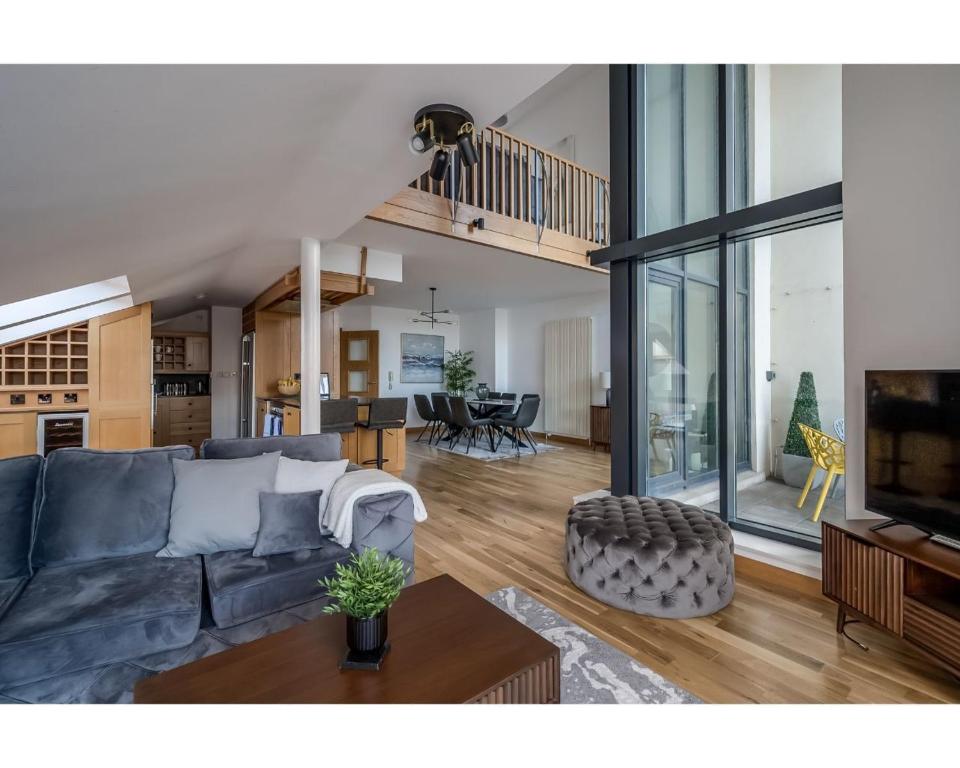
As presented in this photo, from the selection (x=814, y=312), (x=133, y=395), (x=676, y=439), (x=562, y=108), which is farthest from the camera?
(x=562, y=108)

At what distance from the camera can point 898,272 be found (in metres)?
2.19

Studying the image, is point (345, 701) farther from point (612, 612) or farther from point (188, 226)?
point (188, 226)

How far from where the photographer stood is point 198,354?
749 cm

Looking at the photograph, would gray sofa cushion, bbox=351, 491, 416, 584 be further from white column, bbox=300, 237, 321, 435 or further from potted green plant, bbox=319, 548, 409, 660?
white column, bbox=300, 237, 321, 435

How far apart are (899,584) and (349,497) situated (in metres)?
2.37

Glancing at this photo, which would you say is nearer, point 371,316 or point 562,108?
point 562,108

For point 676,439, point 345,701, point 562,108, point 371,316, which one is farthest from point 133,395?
point 562,108

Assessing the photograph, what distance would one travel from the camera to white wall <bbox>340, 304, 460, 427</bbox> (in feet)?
28.6

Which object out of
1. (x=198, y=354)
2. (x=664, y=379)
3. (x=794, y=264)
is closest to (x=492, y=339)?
(x=198, y=354)

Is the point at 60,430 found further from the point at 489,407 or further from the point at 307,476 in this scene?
the point at 489,407

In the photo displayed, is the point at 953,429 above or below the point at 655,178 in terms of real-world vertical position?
below

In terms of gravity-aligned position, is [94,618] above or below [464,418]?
below

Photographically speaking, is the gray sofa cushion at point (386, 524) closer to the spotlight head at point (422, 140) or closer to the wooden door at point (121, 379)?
the spotlight head at point (422, 140)
